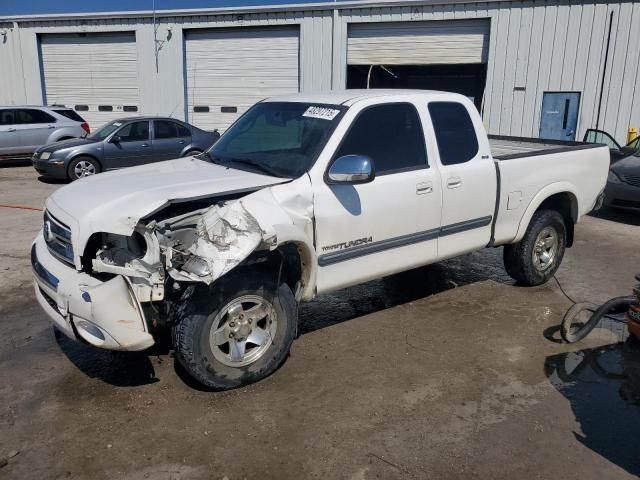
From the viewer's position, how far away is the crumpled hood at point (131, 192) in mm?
3500

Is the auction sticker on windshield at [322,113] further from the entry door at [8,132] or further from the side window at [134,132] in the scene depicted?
the entry door at [8,132]

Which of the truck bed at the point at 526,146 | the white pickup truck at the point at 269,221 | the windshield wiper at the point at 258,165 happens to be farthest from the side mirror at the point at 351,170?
the truck bed at the point at 526,146

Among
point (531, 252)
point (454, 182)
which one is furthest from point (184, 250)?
point (531, 252)

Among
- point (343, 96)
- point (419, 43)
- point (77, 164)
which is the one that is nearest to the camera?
point (343, 96)

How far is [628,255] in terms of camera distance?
7.58 metres

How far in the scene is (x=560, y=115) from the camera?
15445 millimetres

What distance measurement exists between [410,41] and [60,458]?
16.3 meters

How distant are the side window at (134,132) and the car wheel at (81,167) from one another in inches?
32.6

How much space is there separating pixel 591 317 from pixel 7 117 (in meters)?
15.3

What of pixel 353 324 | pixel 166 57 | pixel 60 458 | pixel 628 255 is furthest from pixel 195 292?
pixel 166 57

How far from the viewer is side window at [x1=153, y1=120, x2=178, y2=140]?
44.1 feet

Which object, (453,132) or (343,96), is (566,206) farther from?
(343,96)

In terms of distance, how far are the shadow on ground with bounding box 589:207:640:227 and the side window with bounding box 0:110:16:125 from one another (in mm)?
14095

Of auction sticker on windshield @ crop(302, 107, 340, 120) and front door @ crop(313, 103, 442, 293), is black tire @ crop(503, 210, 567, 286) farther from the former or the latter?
auction sticker on windshield @ crop(302, 107, 340, 120)
